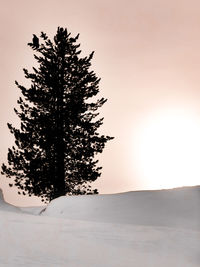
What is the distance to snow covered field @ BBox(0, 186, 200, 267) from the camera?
4.95m

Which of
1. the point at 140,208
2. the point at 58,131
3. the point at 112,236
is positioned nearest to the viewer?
the point at 112,236

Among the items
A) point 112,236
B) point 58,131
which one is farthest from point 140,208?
point 58,131

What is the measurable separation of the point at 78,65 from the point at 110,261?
16.5 meters

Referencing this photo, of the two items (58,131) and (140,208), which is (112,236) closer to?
→ (140,208)

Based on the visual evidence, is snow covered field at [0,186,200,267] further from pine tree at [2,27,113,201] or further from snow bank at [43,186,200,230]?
pine tree at [2,27,113,201]

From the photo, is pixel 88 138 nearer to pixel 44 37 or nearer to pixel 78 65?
pixel 78 65

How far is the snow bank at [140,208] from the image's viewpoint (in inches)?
371

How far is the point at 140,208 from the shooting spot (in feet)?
33.0

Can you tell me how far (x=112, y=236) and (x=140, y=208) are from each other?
3.63 m

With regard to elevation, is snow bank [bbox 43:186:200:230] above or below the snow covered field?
above

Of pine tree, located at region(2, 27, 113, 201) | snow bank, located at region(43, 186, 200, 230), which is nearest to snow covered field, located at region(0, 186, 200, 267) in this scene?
snow bank, located at region(43, 186, 200, 230)

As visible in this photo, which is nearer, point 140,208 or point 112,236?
point 112,236

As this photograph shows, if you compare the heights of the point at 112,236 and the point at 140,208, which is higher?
the point at 140,208

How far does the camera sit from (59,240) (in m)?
5.91
